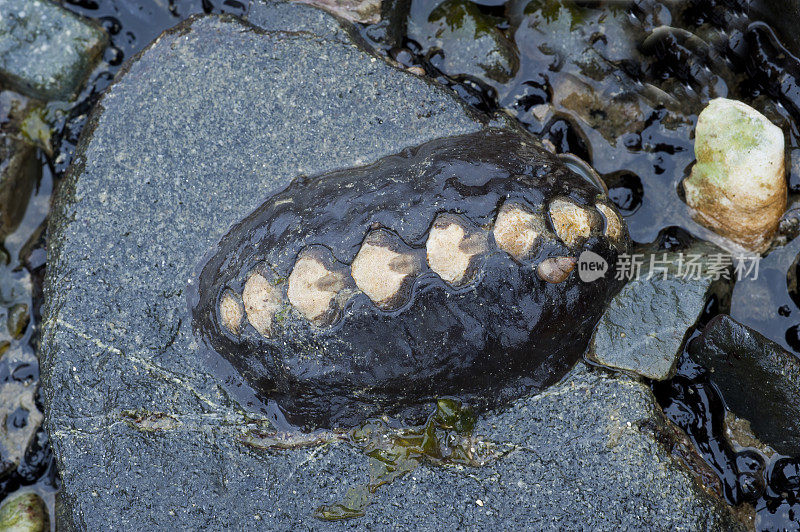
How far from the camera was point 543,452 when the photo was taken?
9.26 feet

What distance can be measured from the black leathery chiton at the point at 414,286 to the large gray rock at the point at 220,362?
0.19 m

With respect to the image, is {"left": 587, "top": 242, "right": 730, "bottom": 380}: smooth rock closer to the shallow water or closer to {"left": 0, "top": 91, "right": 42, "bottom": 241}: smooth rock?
the shallow water

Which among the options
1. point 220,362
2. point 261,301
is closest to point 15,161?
point 220,362

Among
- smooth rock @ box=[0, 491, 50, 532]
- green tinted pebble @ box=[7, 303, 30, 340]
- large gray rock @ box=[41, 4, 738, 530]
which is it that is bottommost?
smooth rock @ box=[0, 491, 50, 532]

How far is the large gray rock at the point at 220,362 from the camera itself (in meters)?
2.77

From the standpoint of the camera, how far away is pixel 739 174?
287cm

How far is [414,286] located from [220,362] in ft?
3.36

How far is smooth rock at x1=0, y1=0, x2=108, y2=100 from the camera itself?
351cm

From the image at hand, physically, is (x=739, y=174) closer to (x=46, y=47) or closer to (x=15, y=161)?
(x=46, y=47)

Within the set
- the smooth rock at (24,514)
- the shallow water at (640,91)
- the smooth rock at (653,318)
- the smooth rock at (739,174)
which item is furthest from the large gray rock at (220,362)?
the smooth rock at (739,174)

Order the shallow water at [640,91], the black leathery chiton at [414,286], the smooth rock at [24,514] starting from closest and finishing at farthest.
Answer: the black leathery chiton at [414,286] → the shallow water at [640,91] → the smooth rock at [24,514]

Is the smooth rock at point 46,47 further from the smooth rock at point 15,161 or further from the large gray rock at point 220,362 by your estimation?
the large gray rock at point 220,362

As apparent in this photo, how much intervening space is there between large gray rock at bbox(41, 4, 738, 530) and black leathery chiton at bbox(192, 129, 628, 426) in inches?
7.5

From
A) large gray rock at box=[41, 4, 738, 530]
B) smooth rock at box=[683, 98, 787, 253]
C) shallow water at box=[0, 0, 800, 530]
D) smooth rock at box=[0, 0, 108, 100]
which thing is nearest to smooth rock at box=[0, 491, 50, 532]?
shallow water at box=[0, 0, 800, 530]
